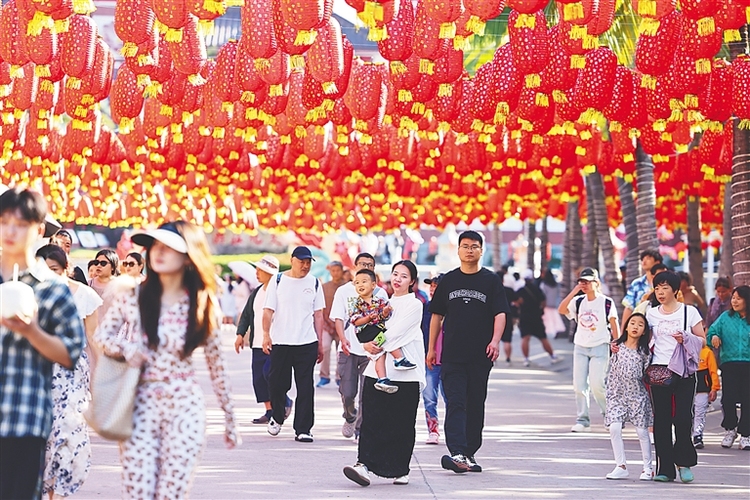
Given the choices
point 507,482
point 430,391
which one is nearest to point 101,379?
point 507,482

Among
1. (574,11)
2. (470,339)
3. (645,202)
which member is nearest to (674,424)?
(470,339)

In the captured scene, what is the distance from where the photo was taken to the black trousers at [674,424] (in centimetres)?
1048

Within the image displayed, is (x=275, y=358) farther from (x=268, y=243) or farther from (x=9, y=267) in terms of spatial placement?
(x=268, y=243)

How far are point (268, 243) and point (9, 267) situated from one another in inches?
1996

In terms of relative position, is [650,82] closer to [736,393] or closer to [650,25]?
[650,25]

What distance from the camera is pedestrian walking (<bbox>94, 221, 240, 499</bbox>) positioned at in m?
5.89

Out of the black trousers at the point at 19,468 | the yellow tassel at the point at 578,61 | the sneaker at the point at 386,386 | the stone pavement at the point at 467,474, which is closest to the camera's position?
the black trousers at the point at 19,468

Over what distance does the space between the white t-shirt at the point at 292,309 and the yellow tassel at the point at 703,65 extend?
4.29m

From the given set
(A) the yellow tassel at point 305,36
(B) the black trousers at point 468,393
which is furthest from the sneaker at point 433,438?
(A) the yellow tassel at point 305,36

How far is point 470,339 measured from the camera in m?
10.8

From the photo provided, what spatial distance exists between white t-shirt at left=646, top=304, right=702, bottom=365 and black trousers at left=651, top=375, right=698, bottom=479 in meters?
0.24

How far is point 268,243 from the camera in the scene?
56.5 meters

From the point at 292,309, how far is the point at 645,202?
385 inches

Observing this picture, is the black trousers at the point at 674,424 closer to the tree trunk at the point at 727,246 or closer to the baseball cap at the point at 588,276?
the baseball cap at the point at 588,276
